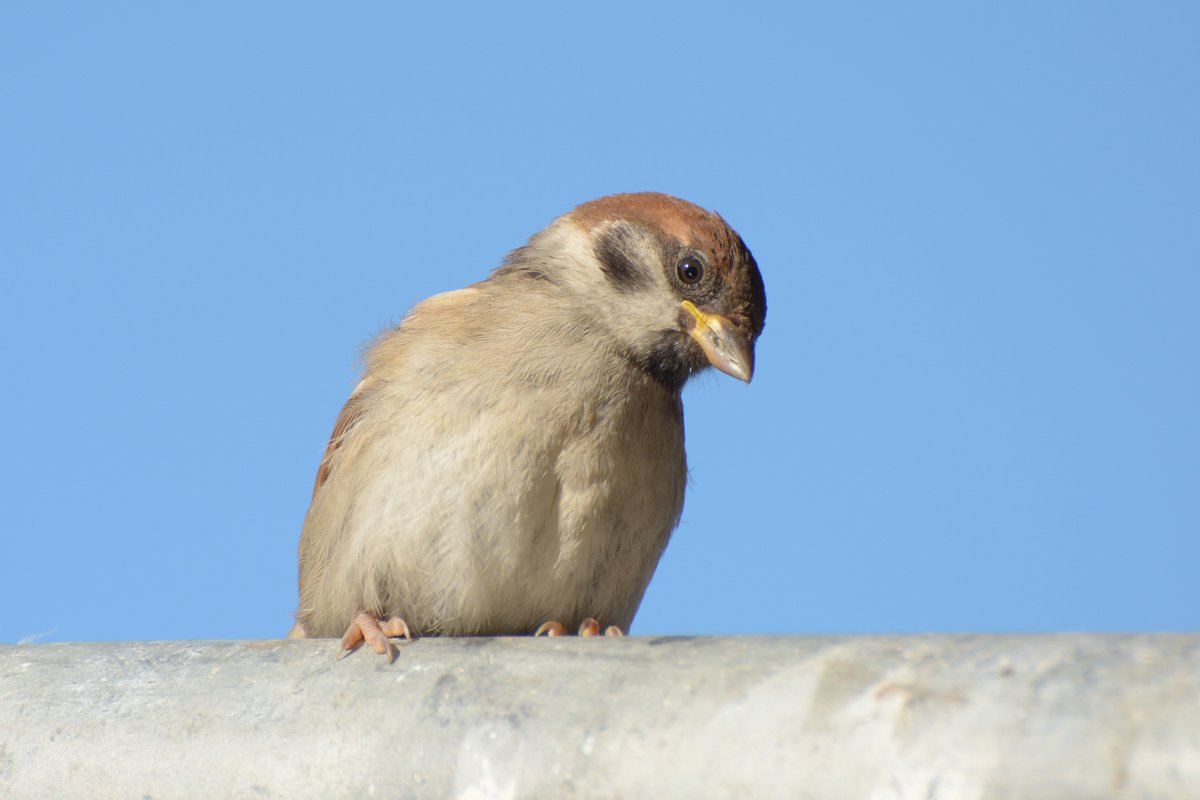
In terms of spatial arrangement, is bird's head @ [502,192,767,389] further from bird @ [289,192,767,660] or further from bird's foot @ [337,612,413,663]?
bird's foot @ [337,612,413,663]

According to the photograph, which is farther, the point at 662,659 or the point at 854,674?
the point at 662,659

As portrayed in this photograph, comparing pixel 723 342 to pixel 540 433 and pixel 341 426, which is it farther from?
pixel 341 426

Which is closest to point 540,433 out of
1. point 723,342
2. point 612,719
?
point 723,342

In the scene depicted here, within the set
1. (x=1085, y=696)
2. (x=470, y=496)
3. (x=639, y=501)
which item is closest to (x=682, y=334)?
(x=639, y=501)

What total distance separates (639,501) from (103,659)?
5.26 ft

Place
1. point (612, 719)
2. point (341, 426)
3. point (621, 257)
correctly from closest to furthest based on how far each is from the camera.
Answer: point (612, 719)
point (621, 257)
point (341, 426)

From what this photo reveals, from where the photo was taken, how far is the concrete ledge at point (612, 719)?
1.47 m

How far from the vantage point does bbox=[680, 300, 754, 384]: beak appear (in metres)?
3.42

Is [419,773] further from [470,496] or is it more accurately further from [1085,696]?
[470,496]

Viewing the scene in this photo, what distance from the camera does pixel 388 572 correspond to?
339 cm

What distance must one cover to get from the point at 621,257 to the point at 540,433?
0.58m

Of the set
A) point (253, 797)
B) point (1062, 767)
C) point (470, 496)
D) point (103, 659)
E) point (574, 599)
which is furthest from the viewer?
point (574, 599)

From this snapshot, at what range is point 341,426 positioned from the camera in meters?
3.84

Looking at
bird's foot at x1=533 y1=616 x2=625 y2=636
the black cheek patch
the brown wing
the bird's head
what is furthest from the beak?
the brown wing
